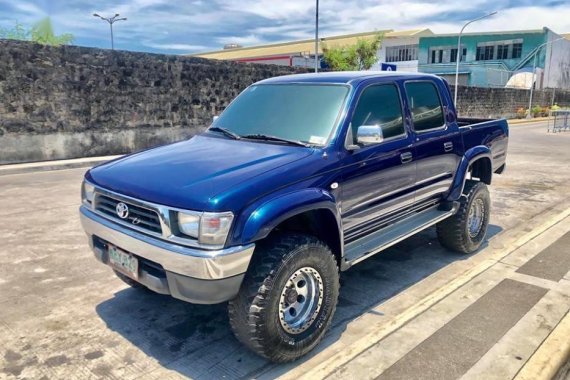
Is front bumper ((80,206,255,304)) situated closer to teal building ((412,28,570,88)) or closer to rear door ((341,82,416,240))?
rear door ((341,82,416,240))

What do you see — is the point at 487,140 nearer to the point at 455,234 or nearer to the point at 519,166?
the point at 455,234

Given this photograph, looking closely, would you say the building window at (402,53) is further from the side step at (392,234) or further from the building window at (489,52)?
the side step at (392,234)

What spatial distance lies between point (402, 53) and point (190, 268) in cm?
6830

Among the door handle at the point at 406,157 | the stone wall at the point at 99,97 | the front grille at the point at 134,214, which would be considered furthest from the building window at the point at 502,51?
the front grille at the point at 134,214

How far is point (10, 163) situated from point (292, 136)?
10222 mm

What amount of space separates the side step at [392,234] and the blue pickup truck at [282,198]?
1 cm

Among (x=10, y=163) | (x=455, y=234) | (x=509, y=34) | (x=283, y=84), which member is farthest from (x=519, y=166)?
(x=509, y=34)

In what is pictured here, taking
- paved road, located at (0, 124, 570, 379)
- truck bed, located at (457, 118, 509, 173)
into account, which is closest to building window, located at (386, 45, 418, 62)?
truck bed, located at (457, 118, 509, 173)

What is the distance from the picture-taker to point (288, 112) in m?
3.87

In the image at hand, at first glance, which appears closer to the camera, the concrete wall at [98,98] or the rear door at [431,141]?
the rear door at [431,141]

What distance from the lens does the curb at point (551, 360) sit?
2900 mm

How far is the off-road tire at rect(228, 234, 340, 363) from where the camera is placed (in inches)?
111

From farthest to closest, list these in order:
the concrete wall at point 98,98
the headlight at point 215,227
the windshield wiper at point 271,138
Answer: the concrete wall at point 98,98, the windshield wiper at point 271,138, the headlight at point 215,227

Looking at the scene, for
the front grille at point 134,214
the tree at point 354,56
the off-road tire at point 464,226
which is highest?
the tree at point 354,56
